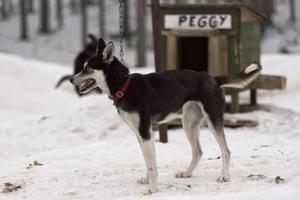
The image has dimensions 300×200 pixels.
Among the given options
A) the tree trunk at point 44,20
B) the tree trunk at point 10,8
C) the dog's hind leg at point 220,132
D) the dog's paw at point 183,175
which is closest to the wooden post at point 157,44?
the dog's paw at point 183,175

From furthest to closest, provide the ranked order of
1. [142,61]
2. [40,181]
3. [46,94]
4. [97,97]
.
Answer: [142,61], [46,94], [97,97], [40,181]

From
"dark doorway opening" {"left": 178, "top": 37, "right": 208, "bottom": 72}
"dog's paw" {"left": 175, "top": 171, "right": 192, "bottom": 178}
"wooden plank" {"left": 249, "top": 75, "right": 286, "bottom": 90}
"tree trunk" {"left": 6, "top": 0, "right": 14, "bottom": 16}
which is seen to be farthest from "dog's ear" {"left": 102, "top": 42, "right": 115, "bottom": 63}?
"tree trunk" {"left": 6, "top": 0, "right": 14, "bottom": 16}

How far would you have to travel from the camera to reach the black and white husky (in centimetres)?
566

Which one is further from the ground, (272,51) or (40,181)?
(40,181)

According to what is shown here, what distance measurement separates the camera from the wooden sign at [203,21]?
1000cm

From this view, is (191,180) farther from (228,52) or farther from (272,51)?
(272,51)

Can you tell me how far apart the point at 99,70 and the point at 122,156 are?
2253mm

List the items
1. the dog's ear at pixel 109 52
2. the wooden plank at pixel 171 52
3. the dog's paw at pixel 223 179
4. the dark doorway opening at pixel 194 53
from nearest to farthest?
the dog's ear at pixel 109 52, the dog's paw at pixel 223 179, the wooden plank at pixel 171 52, the dark doorway opening at pixel 194 53

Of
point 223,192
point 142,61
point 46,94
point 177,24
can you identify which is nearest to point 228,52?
point 177,24

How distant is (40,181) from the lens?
21.1 feet

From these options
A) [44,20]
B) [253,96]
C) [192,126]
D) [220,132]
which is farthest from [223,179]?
[44,20]

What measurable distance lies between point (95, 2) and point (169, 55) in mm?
42027

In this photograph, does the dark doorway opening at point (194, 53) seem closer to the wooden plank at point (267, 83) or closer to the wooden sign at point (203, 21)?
the wooden plank at point (267, 83)

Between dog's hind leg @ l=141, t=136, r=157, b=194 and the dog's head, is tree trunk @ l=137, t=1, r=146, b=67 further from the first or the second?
dog's hind leg @ l=141, t=136, r=157, b=194
